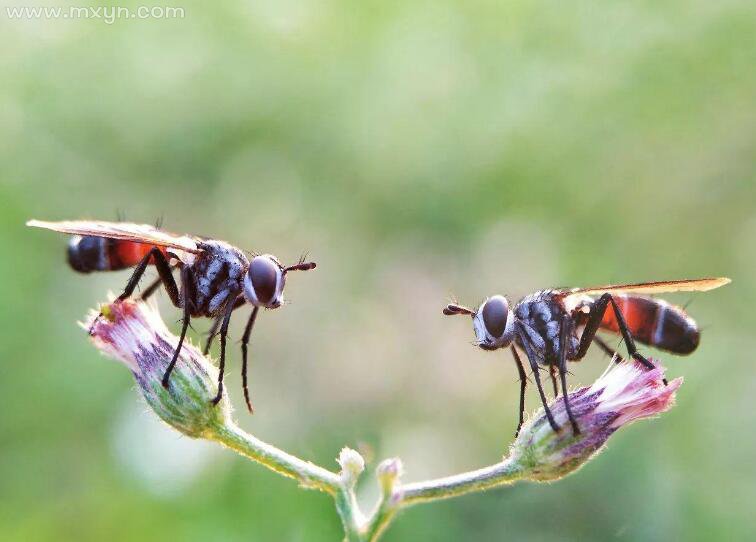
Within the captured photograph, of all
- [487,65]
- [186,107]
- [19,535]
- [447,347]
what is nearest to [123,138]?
[186,107]

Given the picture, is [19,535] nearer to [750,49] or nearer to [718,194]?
[718,194]

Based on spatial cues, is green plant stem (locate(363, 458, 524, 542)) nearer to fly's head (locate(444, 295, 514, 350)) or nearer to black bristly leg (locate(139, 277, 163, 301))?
fly's head (locate(444, 295, 514, 350))

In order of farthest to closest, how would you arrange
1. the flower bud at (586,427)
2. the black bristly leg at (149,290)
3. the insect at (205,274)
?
1. the black bristly leg at (149,290)
2. the insect at (205,274)
3. the flower bud at (586,427)

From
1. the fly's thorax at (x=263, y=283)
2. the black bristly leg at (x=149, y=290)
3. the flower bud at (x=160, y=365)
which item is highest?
the fly's thorax at (x=263, y=283)

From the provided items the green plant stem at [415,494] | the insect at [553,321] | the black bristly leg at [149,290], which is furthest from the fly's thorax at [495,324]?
the black bristly leg at [149,290]

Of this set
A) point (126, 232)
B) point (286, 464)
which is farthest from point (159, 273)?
point (286, 464)

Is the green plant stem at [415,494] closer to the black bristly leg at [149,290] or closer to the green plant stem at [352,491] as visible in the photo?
the green plant stem at [352,491]
